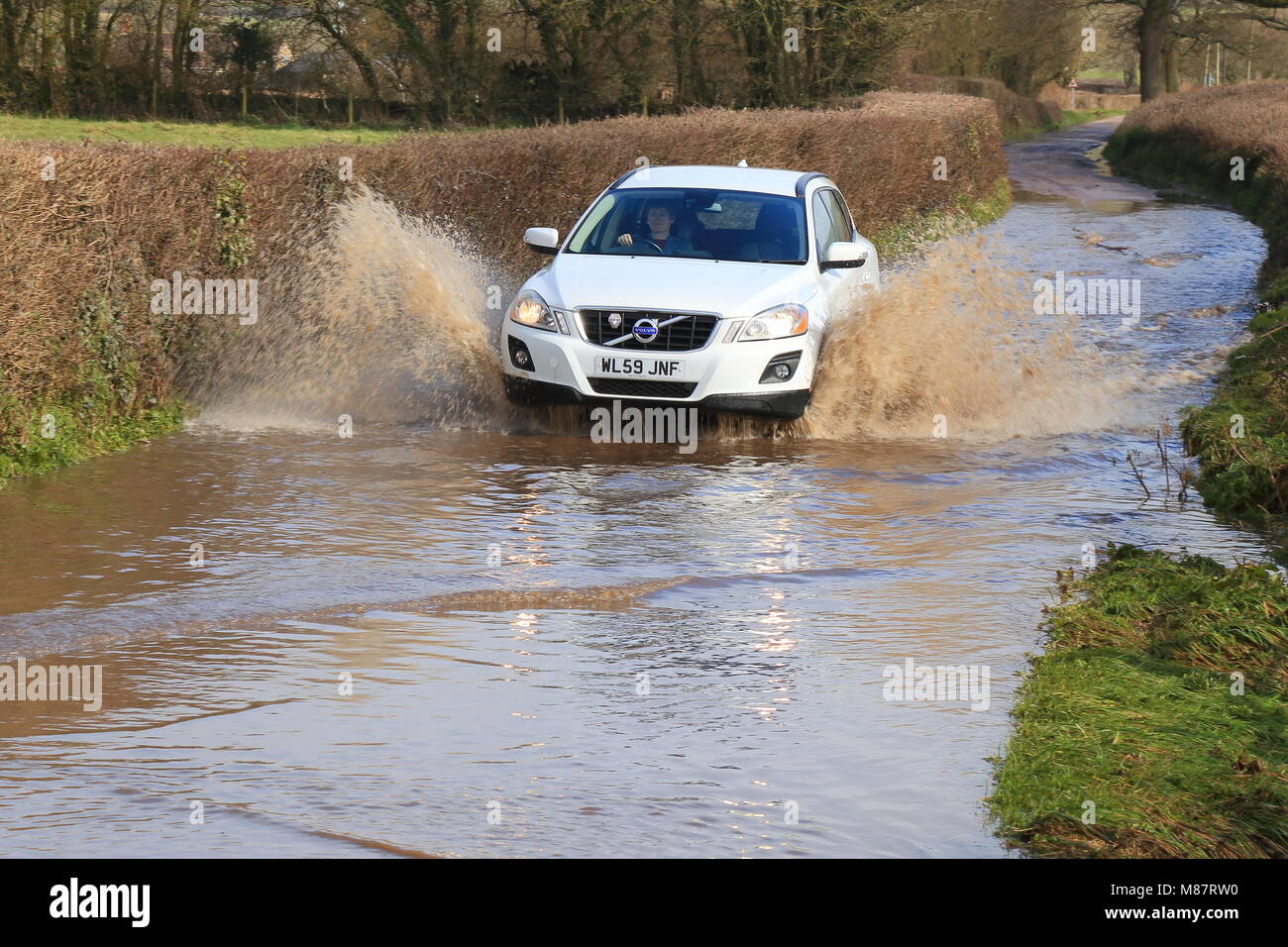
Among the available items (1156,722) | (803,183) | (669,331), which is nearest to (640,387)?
(669,331)

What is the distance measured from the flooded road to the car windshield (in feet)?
4.02

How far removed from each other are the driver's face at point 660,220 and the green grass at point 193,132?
27.1 meters

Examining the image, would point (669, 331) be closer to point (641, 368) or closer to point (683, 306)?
point (683, 306)

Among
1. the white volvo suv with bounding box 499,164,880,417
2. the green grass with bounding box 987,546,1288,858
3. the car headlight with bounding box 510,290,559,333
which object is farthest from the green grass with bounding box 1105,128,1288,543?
the car headlight with bounding box 510,290,559,333

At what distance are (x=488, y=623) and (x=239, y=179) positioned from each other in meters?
6.61

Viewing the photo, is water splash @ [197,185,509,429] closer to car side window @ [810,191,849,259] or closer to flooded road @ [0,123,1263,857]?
flooded road @ [0,123,1263,857]

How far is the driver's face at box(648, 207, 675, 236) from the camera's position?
41.9 feet

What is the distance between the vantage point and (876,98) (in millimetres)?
34781

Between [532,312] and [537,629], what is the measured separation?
4875mm
